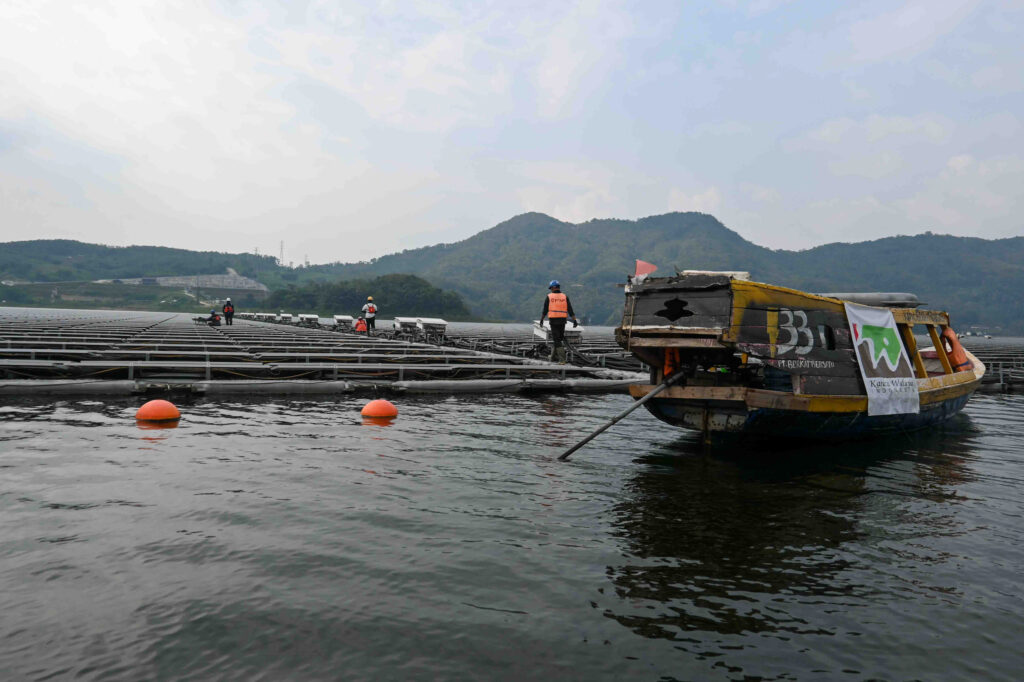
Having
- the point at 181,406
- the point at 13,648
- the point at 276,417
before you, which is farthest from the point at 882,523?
the point at 181,406

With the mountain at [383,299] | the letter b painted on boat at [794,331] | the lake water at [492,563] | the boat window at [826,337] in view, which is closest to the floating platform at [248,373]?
the lake water at [492,563]

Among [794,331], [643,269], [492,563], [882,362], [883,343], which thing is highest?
[643,269]

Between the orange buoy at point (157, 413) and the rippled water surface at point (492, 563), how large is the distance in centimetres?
140

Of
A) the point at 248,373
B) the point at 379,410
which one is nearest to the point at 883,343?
the point at 379,410

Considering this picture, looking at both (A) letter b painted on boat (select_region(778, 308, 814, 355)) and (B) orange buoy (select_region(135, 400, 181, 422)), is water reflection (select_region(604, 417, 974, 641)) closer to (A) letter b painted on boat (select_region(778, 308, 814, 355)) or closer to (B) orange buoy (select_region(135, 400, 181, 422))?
(A) letter b painted on boat (select_region(778, 308, 814, 355))

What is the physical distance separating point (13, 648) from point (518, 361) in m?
20.8

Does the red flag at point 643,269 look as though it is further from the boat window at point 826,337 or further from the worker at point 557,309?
the worker at point 557,309

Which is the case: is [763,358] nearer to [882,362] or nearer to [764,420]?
[764,420]

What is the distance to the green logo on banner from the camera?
11102 mm

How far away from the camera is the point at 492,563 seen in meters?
5.45

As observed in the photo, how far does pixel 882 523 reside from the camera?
701cm

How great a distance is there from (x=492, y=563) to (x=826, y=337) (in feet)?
24.9

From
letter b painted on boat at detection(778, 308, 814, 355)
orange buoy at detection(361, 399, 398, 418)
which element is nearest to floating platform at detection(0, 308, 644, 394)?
orange buoy at detection(361, 399, 398, 418)

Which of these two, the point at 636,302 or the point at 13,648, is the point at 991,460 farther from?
the point at 13,648
